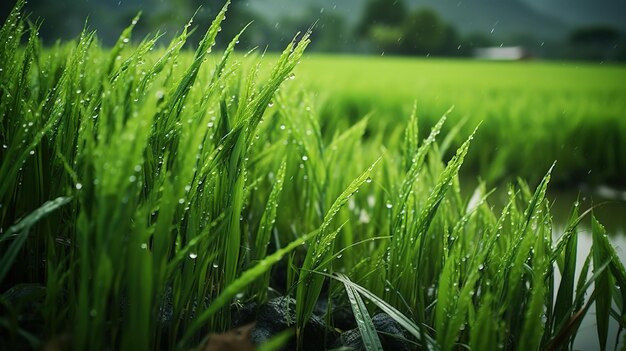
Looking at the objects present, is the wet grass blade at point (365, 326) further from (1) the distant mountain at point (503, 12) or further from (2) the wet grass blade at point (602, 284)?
(1) the distant mountain at point (503, 12)

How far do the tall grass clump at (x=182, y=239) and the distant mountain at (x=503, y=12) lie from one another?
35.8 meters

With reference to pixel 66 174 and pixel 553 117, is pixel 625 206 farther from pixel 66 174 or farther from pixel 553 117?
pixel 66 174

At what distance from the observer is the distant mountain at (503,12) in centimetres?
4562

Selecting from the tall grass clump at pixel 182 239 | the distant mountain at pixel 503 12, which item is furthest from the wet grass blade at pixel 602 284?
the distant mountain at pixel 503 12

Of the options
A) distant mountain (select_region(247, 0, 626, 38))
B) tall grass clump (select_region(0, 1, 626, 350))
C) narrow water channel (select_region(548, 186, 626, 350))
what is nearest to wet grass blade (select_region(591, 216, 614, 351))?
tall grass clump (select_region(0, 1, 626, 350))

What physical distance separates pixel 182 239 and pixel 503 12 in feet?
289

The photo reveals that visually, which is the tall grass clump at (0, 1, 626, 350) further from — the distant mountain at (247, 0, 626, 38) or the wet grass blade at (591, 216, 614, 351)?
the distant mountain at (247, 0, 626, 38)

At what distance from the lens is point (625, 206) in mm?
2572

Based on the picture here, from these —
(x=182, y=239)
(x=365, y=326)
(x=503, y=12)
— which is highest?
(x=503, y=12)

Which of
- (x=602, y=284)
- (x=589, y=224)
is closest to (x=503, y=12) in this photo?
(x=589, y=224)

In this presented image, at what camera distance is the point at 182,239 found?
89cm

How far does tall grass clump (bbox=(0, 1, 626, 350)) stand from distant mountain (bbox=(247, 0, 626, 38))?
117ft

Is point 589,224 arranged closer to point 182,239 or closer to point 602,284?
point 602,284

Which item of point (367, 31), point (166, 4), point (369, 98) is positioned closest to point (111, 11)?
point (166, 4)
